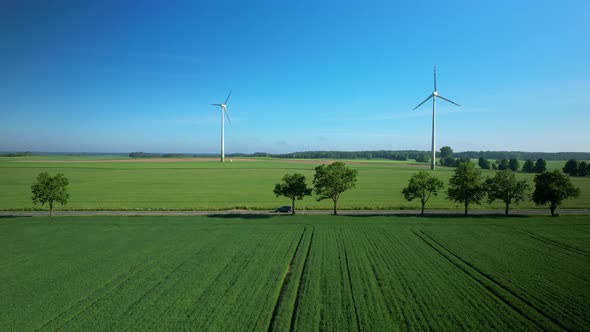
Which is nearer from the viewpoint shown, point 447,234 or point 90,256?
point 90,256

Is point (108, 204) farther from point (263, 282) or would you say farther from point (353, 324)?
point (353, 324)

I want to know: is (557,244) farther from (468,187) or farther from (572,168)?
(572,168)

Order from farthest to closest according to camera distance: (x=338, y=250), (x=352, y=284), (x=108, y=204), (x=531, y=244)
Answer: (x=108, y=204) < (x=531, y=244) < (x=338, y=250) < (x=352, y=284)

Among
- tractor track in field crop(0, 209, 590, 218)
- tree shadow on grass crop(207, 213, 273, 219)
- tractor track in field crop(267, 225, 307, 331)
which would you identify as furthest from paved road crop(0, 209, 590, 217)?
tractor track in field crop(267, 225, 307, 331)

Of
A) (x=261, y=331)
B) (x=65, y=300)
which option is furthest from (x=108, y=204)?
(x=261, y=331)

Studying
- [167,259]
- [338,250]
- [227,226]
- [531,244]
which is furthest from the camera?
[227,226]

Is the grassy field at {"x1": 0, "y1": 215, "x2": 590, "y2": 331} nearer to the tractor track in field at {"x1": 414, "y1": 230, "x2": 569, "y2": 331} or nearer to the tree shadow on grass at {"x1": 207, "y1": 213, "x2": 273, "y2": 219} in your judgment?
the tractor track in field at {"x1": 414, "y1": 230, "x2": 569, "y2": 331}

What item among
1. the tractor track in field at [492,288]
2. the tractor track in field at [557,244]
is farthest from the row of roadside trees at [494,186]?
the tractor track in field at [492,288]
